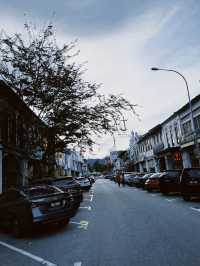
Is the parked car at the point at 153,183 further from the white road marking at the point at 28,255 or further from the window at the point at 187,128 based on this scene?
the white road marking at the point at 28,255

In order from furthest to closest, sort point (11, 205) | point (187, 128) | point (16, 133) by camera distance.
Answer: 1. point (187, 128)
2. point (16, 133)
3. point (11, 205)

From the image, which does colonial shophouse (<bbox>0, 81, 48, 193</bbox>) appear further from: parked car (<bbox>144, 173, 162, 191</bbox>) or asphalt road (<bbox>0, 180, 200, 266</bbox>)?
asphalt road (<bbox>0, 180, 200, 266</bbox>)

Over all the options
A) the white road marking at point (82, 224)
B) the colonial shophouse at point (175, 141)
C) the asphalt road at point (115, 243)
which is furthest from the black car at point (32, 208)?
the colonial shophouse at point (175, 141)

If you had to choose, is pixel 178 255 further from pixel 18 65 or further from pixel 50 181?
pixel 18 65

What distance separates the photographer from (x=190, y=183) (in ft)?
50.5

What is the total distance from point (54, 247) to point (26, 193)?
287 cm

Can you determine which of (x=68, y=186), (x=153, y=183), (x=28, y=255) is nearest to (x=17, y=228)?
(x=28, y=255)

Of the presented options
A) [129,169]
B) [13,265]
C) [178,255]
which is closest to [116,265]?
[178,255]

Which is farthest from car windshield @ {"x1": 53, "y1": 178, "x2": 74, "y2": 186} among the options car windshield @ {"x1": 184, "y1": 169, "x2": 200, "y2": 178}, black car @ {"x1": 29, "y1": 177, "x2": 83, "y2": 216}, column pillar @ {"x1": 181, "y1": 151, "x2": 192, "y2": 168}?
column pillar @ {"x1": 181, "y1": 151, "x2": 192, "y2": 168}

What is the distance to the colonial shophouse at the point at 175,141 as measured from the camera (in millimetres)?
31222

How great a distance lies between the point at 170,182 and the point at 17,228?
39.9ft

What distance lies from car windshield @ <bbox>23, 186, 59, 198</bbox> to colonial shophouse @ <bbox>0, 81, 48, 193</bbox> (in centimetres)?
1043

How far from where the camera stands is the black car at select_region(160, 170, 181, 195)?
19.6 metres

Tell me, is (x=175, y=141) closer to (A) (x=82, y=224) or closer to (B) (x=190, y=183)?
(B) (x=190, y=183)
